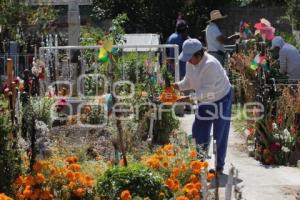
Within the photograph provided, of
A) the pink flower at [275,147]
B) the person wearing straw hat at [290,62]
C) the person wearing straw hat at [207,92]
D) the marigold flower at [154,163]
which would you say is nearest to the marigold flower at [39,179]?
the marigold flower at [154,163]

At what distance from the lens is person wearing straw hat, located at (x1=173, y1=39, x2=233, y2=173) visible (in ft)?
19.5

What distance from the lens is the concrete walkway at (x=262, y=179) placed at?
5590 millimetres

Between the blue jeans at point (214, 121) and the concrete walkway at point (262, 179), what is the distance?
0.90 ft

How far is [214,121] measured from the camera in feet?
20.4

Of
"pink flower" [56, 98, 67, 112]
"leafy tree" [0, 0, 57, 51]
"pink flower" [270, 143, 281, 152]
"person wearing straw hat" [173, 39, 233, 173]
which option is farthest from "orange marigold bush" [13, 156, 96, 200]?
"leafy tree" [0, 0, 57, 51]

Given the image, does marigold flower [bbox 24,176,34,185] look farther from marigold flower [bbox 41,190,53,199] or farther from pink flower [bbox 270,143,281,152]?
pink flower [bbox 270,143,281,152]

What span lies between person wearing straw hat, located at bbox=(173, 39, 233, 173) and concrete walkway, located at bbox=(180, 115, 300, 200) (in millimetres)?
341

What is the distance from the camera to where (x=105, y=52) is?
5.52m

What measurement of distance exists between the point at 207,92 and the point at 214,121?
352 mm

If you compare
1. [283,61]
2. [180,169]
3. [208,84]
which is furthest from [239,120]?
[180,169]

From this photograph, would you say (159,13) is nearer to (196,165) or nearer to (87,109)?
(87,109)

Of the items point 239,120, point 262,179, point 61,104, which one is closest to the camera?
point 262,179

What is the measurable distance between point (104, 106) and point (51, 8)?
439 inches

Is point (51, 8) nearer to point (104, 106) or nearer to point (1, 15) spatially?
point (1, 15)
